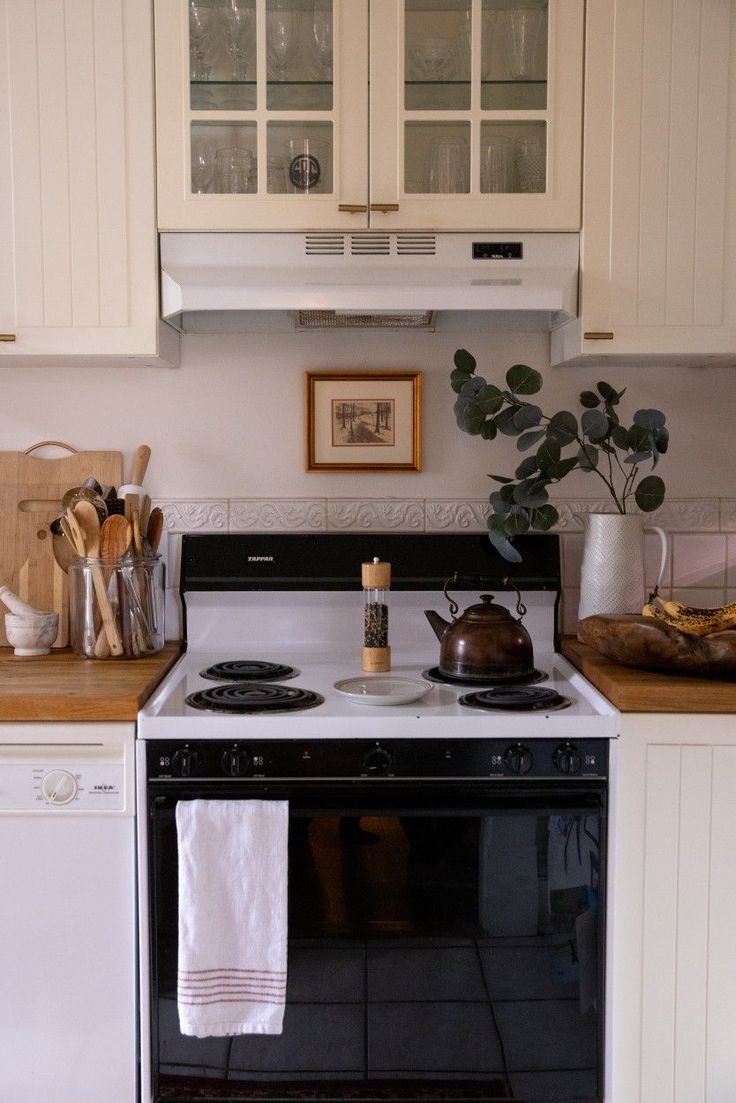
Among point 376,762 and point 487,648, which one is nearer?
point 376,762

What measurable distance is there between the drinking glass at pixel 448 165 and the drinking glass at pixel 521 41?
7.5 inches

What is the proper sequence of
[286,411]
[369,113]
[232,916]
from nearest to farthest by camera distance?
[232,916] < [369,113] < [286,411]

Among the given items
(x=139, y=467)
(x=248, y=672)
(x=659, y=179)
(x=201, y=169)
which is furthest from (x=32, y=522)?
(x=659, y=179)

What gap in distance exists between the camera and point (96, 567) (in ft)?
6.93

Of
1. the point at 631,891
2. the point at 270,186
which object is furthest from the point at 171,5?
the point at 631,891

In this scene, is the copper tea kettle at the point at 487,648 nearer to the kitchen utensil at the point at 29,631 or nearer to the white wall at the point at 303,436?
the white wall at the point at 303,436

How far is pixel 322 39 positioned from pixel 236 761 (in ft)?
4.95

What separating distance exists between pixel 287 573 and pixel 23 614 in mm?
606

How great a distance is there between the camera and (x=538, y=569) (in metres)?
2.31

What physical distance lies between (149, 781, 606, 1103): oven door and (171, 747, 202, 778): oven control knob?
33 mm

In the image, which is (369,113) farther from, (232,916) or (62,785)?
(232,916)

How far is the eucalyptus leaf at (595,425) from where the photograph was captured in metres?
2.14

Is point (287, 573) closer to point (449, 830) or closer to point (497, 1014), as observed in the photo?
point (449, 830)

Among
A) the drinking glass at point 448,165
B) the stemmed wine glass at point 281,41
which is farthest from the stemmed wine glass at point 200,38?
the drinking glass at point 448,165
